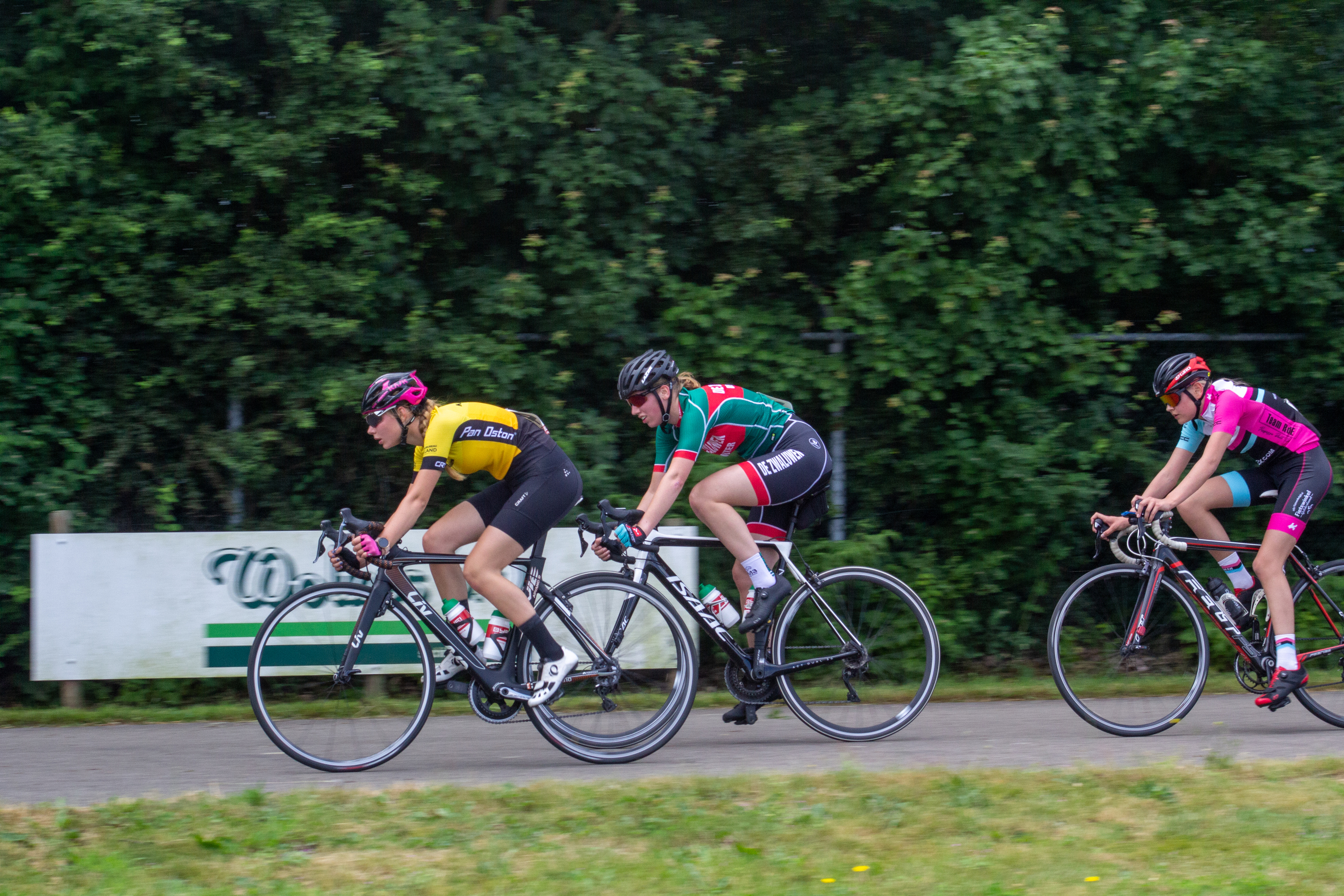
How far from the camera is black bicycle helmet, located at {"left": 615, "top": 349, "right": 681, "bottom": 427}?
5770 mm

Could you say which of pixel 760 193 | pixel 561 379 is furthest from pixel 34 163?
pixel 760 193

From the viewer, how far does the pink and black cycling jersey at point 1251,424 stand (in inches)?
248

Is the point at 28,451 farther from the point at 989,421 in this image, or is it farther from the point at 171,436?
the point at 989,421

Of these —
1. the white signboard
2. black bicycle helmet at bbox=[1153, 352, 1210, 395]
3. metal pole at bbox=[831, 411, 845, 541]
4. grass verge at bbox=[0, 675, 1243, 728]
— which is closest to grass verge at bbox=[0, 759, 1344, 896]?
grass verge at bbox=[0, 675, 1243, 728]

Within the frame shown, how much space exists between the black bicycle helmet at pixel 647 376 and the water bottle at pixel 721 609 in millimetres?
987

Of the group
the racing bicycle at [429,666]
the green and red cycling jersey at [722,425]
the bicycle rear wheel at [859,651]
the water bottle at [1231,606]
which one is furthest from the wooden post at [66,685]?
the water bottle at [1231,606]

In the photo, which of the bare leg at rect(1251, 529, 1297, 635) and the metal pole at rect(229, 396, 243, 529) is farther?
the metal pole at rect(229, 396, 243, 529)

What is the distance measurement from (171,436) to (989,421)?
566 cm

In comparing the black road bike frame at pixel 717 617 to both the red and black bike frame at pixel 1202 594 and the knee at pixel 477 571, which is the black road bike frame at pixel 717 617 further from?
the red and black bike frame at pixel 1202 594

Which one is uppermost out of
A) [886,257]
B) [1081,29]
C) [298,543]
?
[1081,29]

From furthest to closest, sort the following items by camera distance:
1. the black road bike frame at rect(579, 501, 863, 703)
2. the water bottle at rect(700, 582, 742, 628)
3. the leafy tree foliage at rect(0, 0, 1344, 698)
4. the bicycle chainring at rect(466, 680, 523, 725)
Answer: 1. the leafy tree foliage at rect(0, 0, 1344, 698)
2. the water bottle at rect(700, 582, 742, 628)
3. the black road bike frame at rect(579, 501, 863, 703)
4. the bicycle chainring at rect(466, 680, 523, 725)

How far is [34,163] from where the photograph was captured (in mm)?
7770

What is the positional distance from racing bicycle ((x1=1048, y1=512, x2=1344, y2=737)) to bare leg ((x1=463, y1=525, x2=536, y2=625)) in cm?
271

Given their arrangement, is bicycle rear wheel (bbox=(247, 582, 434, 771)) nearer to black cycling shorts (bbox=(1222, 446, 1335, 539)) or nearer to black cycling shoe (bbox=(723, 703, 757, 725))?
black cycling shoe (bbox=(723, 703, 757, 725))
